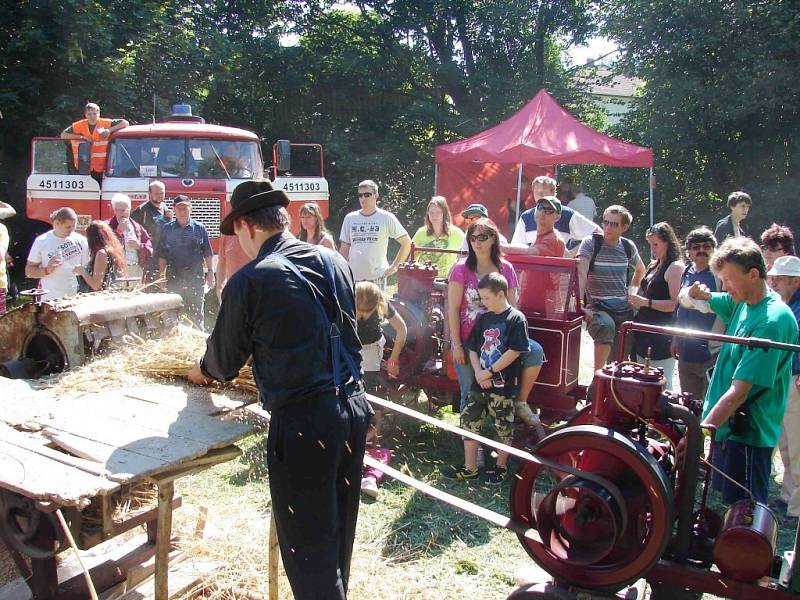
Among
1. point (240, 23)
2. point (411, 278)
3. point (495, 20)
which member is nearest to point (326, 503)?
point (411, 278)

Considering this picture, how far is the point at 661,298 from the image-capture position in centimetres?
579

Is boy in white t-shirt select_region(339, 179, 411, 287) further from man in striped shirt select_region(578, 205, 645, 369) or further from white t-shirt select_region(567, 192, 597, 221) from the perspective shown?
white t-shirt select_region(567, 192, 597, 221)

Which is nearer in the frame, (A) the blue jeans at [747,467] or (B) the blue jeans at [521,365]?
(A) the blue jeans at [747,467]

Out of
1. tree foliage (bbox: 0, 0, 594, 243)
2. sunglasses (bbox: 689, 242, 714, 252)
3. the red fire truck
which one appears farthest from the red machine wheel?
tree foliage (bbox: 0, 0, 594, 243)

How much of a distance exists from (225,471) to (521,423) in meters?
2.15

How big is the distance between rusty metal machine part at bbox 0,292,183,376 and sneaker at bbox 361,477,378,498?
5.61 feet

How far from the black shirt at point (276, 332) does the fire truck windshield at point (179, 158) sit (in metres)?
7.99

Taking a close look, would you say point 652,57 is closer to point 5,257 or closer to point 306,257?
point 5,257

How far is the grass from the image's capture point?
371cm

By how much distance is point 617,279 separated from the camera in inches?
234

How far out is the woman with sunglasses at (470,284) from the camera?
520 cm

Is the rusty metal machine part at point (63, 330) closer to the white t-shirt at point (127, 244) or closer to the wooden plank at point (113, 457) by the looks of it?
the wooden plank at point (113, 457)

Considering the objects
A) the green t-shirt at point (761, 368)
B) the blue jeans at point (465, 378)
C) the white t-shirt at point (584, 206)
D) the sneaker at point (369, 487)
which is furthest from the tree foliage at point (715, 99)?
the sneaker at point (369, 487)

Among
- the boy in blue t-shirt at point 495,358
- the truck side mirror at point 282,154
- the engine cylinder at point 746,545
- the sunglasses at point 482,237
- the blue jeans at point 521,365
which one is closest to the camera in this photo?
the engine cylinder at point 746,545
